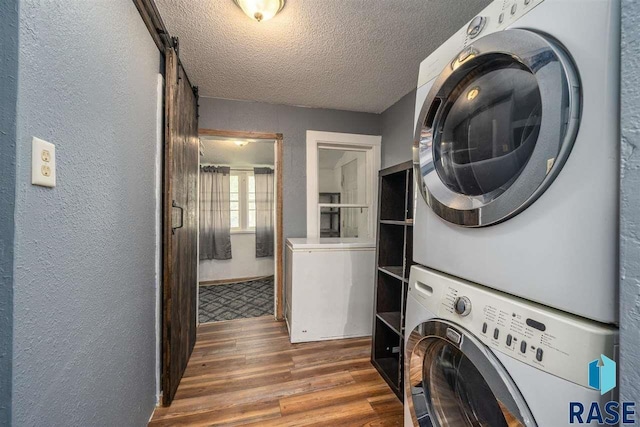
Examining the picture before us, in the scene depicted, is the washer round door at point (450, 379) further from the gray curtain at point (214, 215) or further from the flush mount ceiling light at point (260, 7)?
the gray curtain at point (214, 215)

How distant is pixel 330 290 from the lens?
86.0 inches

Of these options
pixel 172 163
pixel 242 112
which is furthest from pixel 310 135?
pixel 172 163

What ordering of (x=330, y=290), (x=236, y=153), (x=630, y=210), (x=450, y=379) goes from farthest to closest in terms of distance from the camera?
(x=236, y=153) < (x=330, y=290) < (x=450, y=379) < (x=630, y=210)

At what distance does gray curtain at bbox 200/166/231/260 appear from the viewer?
Result: 4.04 meters

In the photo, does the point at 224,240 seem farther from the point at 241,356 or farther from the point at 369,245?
the point at 369,245

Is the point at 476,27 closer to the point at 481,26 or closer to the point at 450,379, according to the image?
the point at 481,26

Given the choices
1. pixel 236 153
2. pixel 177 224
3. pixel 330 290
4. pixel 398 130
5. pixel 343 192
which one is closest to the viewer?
pixel 177 224

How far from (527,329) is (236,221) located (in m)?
4.21

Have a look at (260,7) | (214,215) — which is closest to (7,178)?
(260,7)

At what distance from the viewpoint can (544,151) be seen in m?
0.54

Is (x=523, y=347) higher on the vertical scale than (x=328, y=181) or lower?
lower

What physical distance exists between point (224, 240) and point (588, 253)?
13.8 feet

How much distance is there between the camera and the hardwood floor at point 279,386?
137cm

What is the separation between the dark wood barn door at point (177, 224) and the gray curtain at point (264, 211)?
7.25 ft
